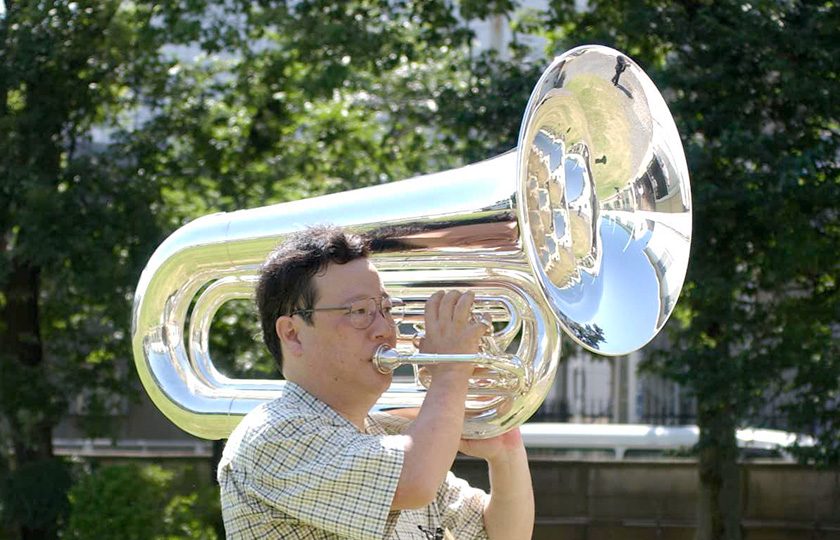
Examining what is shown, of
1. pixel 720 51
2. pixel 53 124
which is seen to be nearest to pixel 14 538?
pixel 53 124

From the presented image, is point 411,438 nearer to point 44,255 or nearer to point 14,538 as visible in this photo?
point 44,255

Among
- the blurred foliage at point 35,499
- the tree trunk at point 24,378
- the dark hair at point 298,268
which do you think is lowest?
the blurred foliage at point 35,499

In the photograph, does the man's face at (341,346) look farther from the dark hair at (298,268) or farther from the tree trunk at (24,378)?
the tree trunk at (24,378)

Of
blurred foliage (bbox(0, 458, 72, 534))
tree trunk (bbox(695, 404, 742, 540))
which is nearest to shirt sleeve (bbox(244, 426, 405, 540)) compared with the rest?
tree trunk (bbox(695, 404, 742, 540))

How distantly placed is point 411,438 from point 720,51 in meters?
5.63

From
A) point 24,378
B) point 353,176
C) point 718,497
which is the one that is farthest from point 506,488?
point 24,378

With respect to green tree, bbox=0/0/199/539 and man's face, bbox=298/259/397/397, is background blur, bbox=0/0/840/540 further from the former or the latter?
man's face, bbox=298/259/397/397

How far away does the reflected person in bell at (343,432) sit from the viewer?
6.75 ft

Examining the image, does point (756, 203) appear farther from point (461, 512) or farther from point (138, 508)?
point (461, 512)

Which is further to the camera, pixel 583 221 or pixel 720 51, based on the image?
pixel 720 51

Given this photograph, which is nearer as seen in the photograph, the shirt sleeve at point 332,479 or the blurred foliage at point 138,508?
the shirt sleeve at point 332,479

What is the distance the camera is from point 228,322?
789cm

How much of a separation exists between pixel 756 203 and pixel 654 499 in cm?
259

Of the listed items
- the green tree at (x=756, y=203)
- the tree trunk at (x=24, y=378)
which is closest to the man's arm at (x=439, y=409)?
the green tree at (x=756, y=203)
